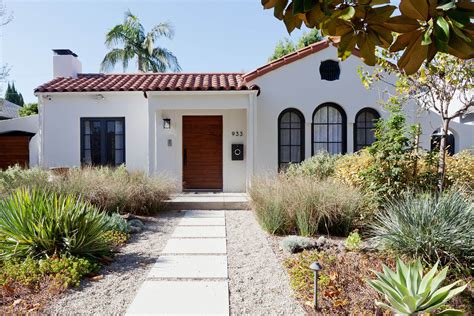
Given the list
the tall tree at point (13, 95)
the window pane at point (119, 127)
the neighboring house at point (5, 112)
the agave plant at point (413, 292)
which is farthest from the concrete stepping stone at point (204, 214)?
the tall tree at point (13, 95)

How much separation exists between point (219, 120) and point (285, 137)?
263 centimetres

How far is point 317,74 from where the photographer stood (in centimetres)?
1127

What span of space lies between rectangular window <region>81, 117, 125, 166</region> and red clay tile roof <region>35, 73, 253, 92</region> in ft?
4.13

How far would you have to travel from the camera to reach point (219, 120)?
40.0 feet

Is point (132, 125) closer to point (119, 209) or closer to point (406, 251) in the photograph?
point (119, 209)

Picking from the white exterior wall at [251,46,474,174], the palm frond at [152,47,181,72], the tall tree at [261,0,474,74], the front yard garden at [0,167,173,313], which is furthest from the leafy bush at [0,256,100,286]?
the palm frond at [152,47,181,72]

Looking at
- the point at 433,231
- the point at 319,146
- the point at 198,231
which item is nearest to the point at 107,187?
the point at 198,231

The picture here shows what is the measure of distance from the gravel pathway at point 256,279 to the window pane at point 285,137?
521cm

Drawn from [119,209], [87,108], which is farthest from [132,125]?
[119,209]

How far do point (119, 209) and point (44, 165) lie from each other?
5.53 m

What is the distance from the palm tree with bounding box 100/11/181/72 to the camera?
24.0m

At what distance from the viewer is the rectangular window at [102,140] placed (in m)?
11.9

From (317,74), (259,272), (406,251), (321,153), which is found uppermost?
(317,74)

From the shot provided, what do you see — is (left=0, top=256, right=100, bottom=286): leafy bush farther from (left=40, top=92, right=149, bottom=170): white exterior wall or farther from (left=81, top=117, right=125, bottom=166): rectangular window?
(left=81, top=117, right=125, bottom=166): rectangular window
